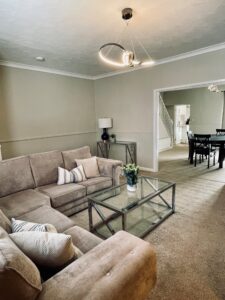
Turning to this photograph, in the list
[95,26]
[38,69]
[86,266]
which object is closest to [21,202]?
[86,266]

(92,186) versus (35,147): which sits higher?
(35,147)

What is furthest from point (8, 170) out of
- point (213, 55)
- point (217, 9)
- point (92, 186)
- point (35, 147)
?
point (213, 55)

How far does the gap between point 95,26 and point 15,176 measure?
2.46 metres

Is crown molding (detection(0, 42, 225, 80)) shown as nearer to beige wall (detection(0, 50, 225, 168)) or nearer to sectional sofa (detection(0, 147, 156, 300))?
beige wall (detection(0, 50, 225, 168))

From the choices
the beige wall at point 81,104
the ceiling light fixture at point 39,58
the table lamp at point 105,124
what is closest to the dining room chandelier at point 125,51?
the beige wall at point 81,104

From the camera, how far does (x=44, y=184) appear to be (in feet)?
9.86

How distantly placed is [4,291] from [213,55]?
14.5 feet

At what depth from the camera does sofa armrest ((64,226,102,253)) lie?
1.43 m

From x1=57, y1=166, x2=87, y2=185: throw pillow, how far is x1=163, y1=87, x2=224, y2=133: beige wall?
710cm

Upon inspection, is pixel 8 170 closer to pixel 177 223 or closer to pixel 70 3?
pixel 70 3

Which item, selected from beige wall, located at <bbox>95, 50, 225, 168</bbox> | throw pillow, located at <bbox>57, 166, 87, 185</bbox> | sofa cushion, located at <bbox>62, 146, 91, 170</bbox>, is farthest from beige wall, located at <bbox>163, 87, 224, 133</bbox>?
throw pillow, located at <bbox>57, 166, 87, 185</bbox>

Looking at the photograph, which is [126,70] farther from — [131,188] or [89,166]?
[131,188]

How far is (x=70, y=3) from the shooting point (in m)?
2.08

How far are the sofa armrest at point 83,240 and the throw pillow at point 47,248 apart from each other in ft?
1.10
